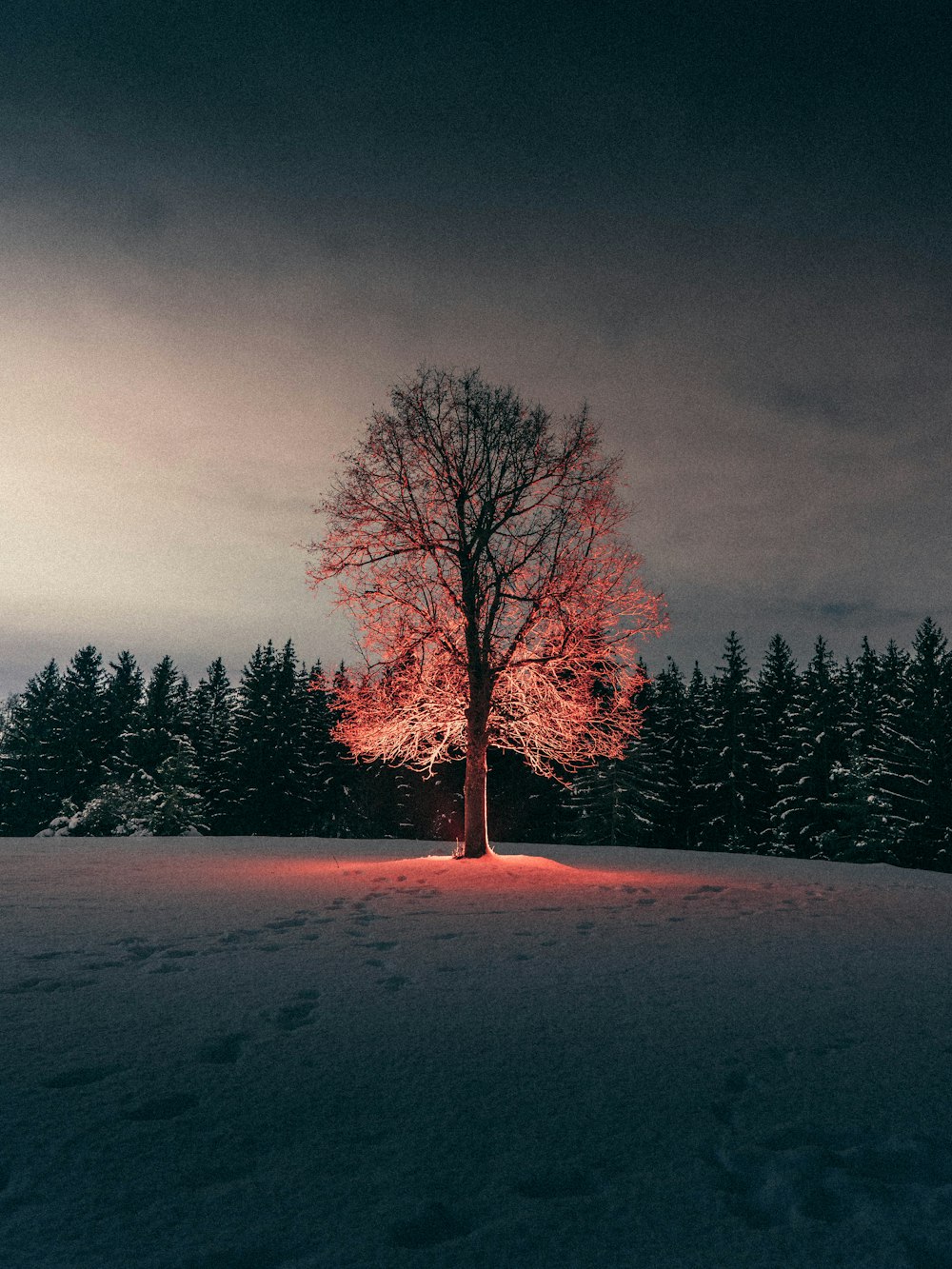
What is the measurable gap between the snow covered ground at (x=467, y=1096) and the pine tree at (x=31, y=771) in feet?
206

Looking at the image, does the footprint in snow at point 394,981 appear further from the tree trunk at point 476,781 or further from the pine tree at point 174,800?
the pine tree at point 174,800

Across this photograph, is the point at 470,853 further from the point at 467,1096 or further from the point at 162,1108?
the point at 162,1108

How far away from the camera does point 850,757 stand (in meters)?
45.7

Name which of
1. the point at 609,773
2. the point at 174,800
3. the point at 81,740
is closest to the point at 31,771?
the point at 81,740

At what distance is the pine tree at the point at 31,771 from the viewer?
61.1m

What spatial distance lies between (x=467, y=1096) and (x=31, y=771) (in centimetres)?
7201

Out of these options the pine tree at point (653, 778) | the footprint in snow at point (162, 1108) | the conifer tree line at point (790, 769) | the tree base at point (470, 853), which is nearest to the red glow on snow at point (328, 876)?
the tree base at point (470, 853)

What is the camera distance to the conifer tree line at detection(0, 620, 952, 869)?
1679 inches

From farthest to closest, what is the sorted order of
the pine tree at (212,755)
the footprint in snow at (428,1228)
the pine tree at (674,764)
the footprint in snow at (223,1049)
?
the pine tree at (212,755), the pine tree at (674,764), the footprint in snow at (223,1049), the footprint in snow at (428,1228)

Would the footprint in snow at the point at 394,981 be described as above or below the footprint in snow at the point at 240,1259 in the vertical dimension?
above

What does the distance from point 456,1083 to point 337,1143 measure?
2.47 feet

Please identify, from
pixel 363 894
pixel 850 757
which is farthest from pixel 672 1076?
pixel 850 757

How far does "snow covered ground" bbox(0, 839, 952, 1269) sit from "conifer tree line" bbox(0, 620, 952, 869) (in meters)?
31.7

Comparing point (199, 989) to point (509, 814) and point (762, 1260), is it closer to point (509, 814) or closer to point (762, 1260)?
point (762, 1260)
